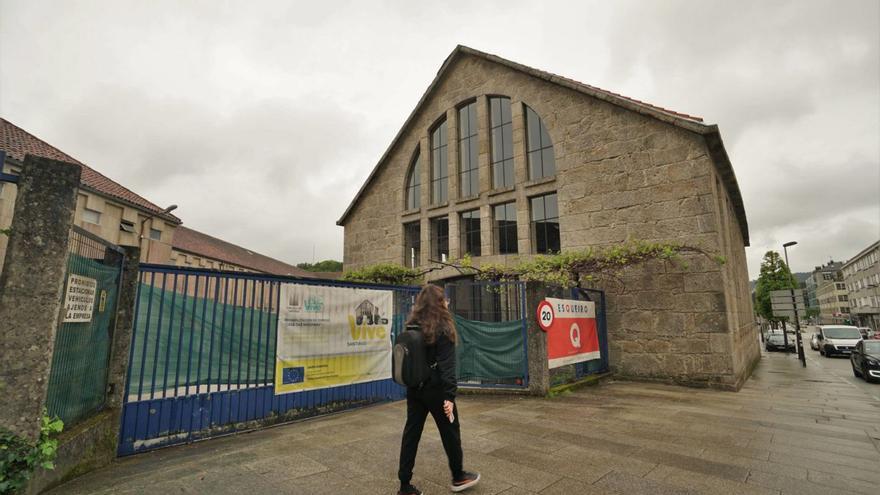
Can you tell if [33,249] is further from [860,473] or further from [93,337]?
[860,473]

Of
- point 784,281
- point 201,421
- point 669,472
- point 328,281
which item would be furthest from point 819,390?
point 784,281

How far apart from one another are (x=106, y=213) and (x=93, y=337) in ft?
79.5

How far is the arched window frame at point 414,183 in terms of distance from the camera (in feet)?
58.1

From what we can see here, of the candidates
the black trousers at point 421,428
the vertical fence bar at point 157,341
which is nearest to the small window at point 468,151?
the vertical fence bar at point 157,341

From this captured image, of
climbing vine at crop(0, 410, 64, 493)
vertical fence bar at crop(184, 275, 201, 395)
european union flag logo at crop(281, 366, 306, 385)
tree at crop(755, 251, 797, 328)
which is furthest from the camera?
tree at crop(755, 251, 797, 328)

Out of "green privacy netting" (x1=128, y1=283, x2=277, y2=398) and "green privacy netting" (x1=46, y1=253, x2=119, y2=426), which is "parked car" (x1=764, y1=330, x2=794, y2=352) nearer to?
"green privacy netting" (x1=128, y1=283, x2=277, y2=398)

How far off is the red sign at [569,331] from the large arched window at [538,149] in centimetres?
520

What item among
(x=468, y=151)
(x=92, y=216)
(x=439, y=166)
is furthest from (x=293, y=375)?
(x=92, y=216)

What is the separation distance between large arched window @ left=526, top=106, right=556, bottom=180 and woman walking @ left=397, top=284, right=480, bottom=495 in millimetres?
11199

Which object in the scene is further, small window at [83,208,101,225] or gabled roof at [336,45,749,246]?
small window at [83,208,101,225]

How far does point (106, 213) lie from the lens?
2305 cm

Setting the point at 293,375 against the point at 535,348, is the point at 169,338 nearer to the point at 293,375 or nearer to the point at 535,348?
the point at 293,375

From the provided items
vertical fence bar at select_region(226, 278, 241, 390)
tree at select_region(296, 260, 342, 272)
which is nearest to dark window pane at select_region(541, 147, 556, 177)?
vertical fence bar at select_region(226, 278, 241, 390)

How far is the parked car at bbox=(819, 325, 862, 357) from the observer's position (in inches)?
1000
